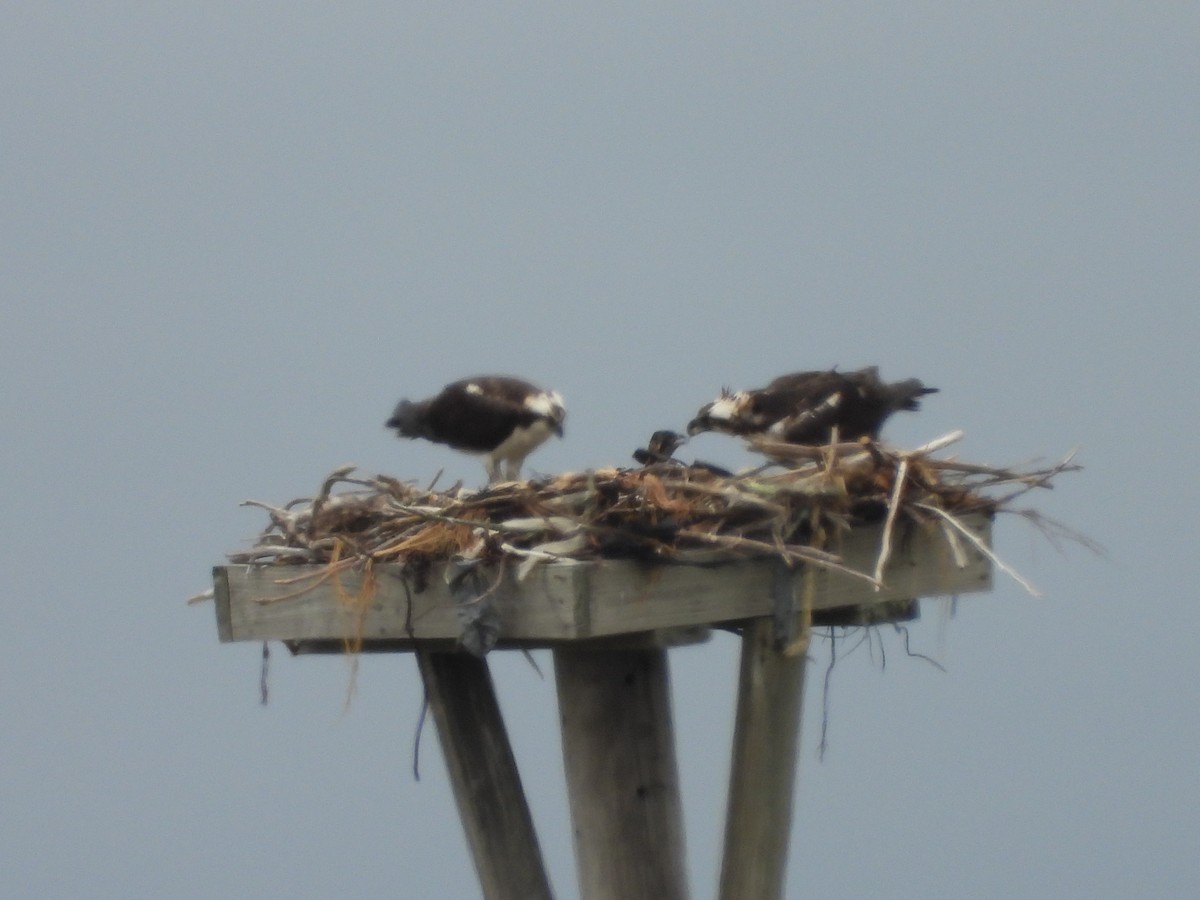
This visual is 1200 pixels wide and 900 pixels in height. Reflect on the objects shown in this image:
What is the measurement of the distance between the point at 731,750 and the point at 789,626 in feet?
1.28

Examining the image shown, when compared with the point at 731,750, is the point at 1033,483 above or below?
above

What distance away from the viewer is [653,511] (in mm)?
3826

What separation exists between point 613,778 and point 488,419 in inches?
114

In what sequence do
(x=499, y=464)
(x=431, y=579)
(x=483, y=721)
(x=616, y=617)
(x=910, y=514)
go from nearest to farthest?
(x=616, y=617) → (x=431, y=579) → (x=910, y=514) → (x=483, y=721) → (x=499, y=464)

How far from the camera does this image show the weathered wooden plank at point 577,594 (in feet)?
12.1

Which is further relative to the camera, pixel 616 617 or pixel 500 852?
pixel 500 852

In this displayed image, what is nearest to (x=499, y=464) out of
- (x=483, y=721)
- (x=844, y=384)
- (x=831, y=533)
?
(x=844, y=384)

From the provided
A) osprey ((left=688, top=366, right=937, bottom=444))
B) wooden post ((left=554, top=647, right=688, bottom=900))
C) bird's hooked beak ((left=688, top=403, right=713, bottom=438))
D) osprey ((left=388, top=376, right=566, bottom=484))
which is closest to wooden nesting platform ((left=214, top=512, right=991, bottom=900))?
wooden post ((left=554, top=647, right=688, bottom=900))

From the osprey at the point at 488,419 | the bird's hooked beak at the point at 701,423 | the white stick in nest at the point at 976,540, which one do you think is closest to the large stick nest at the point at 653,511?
the white stick in nest at the point at 976,540

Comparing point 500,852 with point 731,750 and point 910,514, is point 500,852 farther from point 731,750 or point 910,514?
point 910,514

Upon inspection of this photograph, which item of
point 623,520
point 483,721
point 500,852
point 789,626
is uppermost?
point 623,520

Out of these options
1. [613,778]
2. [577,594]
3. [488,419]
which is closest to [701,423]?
[488,419]

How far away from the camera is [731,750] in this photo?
14.0 feet

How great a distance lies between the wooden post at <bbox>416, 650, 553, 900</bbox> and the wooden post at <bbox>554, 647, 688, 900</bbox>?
268mm
